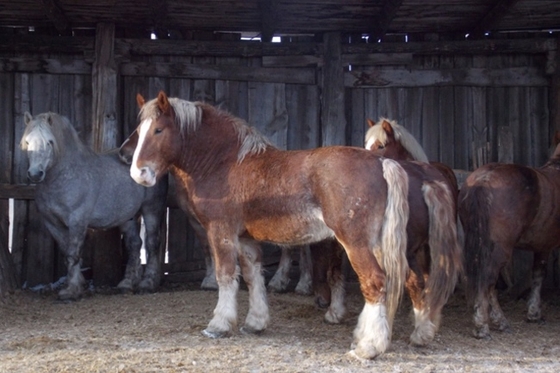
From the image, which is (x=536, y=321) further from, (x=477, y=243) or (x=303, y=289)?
(x=303, y=289)

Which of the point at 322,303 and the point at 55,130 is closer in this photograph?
the point at 322,303

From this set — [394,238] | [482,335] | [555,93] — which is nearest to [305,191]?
[394,238]

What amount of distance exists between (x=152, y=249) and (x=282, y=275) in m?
1.87

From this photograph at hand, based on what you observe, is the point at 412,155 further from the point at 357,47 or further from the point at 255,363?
the point at 255,363

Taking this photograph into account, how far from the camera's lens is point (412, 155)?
27.9 feet

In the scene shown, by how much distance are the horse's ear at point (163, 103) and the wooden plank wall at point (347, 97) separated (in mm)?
3484

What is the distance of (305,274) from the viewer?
31.2 ft

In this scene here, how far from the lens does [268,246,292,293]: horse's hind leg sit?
31.5 ft

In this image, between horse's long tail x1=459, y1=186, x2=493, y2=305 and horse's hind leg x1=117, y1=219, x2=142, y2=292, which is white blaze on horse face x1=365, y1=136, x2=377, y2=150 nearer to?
horse's long tail x1=459, y1=186, x2=493, y2=305

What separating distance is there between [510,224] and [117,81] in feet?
19.1

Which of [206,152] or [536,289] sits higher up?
[206,152]

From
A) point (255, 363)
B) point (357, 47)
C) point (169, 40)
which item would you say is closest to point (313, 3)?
point (357, 47)

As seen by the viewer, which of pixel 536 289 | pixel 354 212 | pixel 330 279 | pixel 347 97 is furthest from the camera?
pixel 347 97

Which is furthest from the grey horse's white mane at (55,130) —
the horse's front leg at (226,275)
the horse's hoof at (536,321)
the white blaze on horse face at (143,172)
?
the horse's hoof at (536,321)
